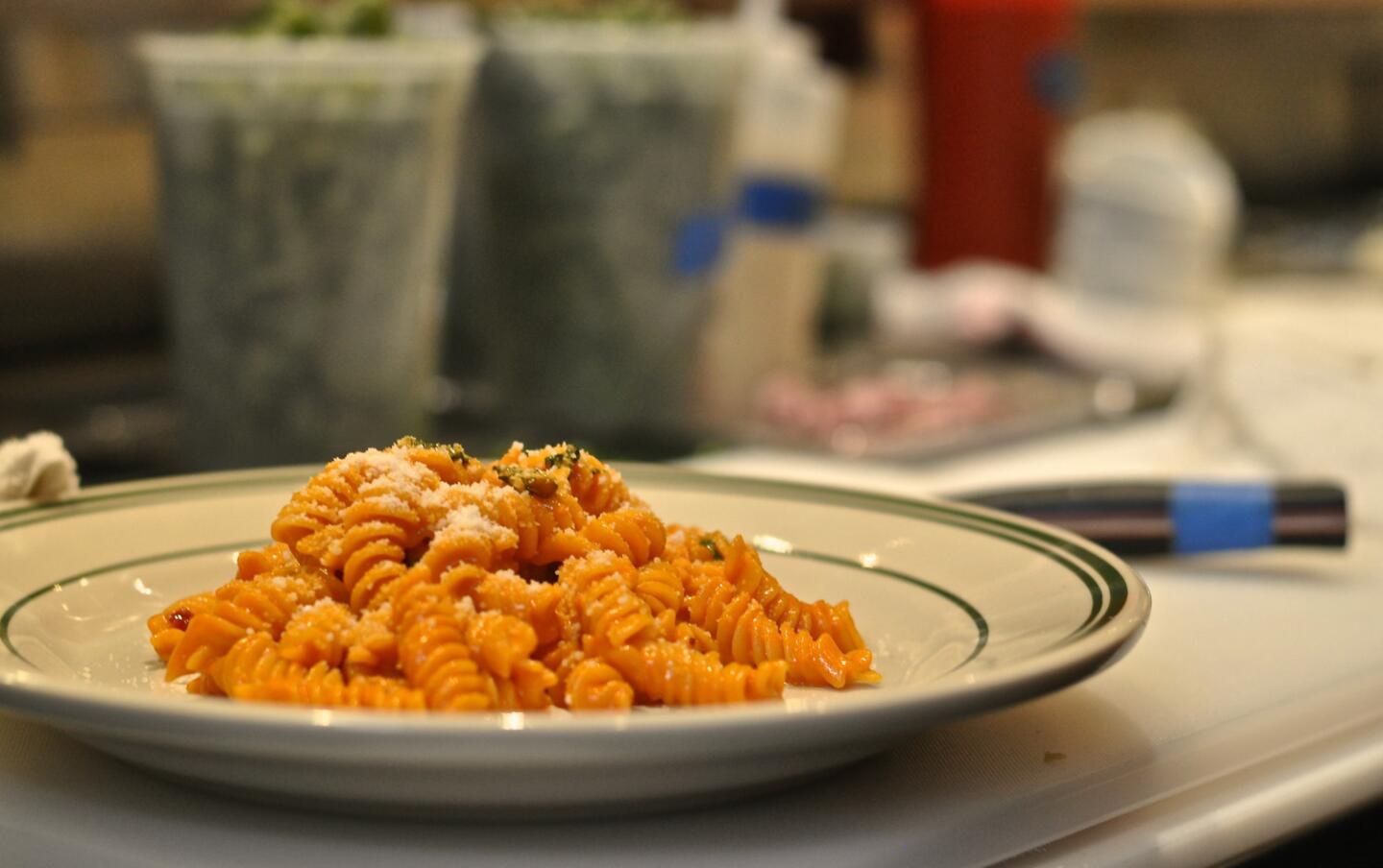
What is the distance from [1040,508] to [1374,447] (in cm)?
38

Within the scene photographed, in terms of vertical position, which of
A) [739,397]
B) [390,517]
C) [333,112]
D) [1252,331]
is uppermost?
[333,112]

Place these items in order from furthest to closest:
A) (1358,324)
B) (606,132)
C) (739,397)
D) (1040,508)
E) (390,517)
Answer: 1. (1358,324)
2. (739,397)
3. (606,132)
4. (1040,508)
5. (390,517)

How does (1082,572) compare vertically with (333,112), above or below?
below

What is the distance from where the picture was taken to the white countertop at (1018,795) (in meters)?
0.59

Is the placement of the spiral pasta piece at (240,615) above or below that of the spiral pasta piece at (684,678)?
above

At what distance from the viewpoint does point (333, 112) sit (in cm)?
117

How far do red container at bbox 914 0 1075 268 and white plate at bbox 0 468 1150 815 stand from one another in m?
1.51

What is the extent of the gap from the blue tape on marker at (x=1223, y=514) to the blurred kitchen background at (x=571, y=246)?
32 cm

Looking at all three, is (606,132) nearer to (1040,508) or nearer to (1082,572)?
(1040,508)

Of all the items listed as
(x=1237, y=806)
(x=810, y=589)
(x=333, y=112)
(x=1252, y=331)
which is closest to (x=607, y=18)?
(x=333, y=112)

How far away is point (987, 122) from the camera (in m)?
2.30

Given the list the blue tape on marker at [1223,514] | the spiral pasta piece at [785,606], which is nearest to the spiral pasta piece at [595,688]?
the spiral pasta piece at [785,606]

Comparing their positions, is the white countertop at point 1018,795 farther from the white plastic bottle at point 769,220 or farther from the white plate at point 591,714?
the white plastic bottle at point 769,220

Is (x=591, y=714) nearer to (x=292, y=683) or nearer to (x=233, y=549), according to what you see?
(x=292, y=683)
